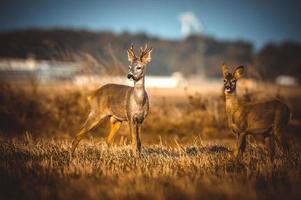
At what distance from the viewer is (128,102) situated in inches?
381

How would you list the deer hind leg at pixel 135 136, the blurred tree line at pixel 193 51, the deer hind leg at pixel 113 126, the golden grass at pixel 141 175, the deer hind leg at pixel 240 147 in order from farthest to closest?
the blurred tree line at pixel 193 51 < the deer hind leg at pixel 113 126 < the deer hind leg at pixel 135 136 < the deer hind leg at pixel 240 147 < the golden grass at pixel 141 175

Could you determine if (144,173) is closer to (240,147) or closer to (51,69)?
(240,147)

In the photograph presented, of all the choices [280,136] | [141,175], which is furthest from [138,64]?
[280,136]

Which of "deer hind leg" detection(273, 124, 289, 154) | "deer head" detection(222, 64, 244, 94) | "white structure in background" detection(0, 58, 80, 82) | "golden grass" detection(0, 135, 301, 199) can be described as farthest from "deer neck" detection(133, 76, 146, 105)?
"white structure in background" detection(0, 58, 80, 82)

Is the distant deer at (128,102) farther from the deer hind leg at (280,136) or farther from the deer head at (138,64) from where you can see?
the deer hind leg at (280,136)

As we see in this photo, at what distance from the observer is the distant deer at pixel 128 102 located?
9.45 metres

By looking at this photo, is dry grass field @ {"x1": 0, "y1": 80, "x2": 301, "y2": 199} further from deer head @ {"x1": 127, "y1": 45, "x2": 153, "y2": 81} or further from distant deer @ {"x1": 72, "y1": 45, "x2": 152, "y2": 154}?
deer head @ {"x1": 127, "y1": 45, "x2": 153, "y2": 81}

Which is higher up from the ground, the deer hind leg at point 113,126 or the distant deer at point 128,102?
the distant deer at point 128,102

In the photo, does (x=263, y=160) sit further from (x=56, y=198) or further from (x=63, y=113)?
(x=63, y=113)

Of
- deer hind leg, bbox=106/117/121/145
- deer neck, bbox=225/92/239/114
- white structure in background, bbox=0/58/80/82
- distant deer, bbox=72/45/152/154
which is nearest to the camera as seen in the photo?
deer neck, bbox=225/92/239/114

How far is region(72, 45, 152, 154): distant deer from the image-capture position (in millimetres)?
9453

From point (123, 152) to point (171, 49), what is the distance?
76.9 m

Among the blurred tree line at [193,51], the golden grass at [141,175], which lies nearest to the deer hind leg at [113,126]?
the golden grass at [141,175]

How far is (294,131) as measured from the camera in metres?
15.7
